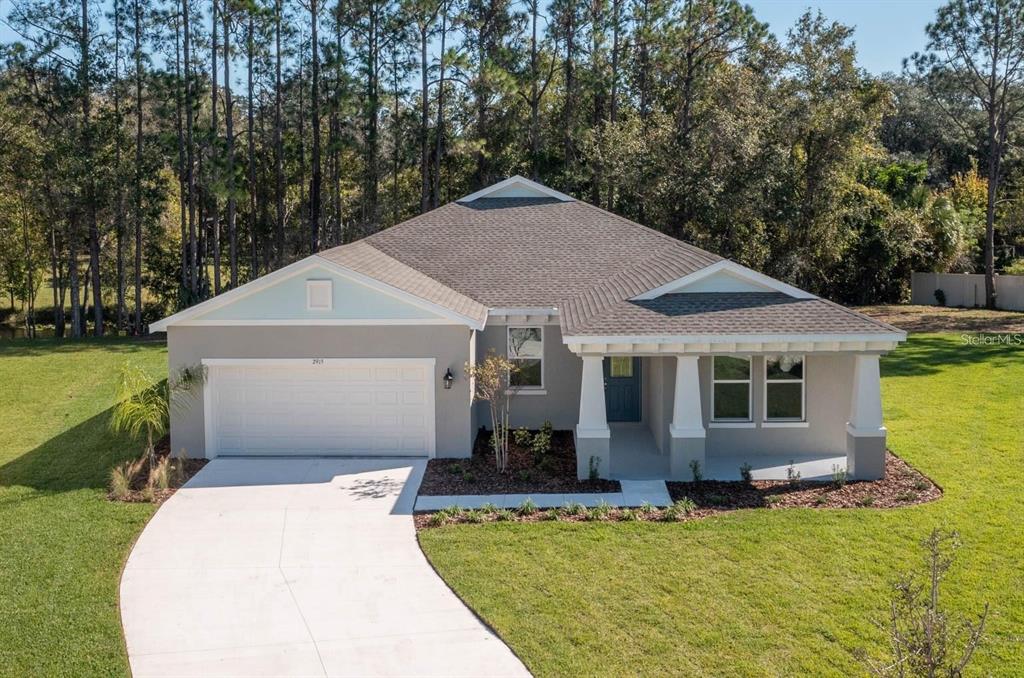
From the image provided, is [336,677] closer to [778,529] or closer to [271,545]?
[271,545]

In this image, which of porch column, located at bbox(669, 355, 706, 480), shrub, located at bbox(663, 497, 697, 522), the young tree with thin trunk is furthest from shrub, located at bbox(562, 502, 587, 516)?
the young tree with thin trunk

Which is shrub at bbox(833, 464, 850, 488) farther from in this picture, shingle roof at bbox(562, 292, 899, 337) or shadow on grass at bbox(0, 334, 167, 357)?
shadow on grass at bbox(0, 334, 167, 357)

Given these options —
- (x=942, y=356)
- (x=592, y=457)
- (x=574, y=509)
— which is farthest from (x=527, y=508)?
(x=942, y=356)

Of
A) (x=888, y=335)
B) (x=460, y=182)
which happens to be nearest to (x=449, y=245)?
(x=888, y=335)

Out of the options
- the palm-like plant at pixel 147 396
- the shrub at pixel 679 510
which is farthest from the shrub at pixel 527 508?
the palm-like plant at pixel 147 396

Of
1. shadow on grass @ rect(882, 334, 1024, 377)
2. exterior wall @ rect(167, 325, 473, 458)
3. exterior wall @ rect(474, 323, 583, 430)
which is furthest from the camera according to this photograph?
shadow on grass @ rect(882, 334, 1024, 377)

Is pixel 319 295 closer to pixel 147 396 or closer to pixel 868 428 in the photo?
pixel 147 396
